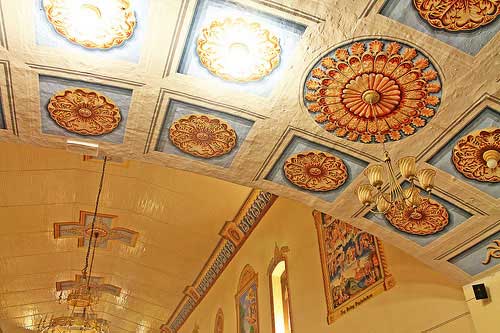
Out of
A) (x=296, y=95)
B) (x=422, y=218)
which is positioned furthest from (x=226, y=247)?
(x=296, y=95)

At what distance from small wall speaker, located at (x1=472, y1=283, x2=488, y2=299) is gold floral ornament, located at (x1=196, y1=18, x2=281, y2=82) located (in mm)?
3001

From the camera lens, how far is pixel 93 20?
3402 millimetres

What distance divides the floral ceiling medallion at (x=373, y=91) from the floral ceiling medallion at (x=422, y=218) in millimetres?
940

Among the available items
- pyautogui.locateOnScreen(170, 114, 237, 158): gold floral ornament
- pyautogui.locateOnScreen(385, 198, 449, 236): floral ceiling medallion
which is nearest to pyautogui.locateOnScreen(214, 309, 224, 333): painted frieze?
pyautogui.locateOnScreen(385, 198, 449, 236): floral ceiling medallion

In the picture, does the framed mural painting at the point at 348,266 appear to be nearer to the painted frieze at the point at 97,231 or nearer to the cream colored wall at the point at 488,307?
the cream colored wall at the point at 488,307

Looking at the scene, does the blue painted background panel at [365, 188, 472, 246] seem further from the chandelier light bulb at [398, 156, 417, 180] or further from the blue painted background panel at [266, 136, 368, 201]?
the chandelier light bulb at [398, 156, 417, 180]

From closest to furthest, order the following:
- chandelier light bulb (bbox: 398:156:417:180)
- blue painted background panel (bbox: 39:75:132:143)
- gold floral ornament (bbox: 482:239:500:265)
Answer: chandelier light bulb (bbox: 398:156:417:180) → blue painted background panel (bbox: 39:75:132:143) → gold floral ornament (bbox: 482:239:500:265)

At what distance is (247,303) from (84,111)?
7104 millimetres

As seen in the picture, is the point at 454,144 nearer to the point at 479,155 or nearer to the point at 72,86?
the point at 479,155

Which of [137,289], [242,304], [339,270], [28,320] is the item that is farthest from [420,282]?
[28,320]

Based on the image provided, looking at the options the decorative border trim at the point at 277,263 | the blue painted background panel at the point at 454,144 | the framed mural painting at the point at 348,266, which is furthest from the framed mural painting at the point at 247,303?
the blue painted background panel at the point at 454,144

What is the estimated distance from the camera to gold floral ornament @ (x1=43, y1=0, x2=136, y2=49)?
10.9 feet

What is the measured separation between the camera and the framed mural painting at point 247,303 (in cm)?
964

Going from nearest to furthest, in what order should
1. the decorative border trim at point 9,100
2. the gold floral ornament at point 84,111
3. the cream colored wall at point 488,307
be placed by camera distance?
the decorative border trim at point 9,100, the gold floral ornament at point 84,111, the cream colored wall at point 488,307
